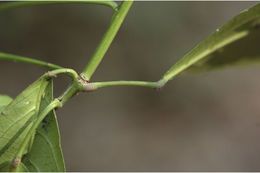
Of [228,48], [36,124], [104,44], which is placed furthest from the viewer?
[228,48]

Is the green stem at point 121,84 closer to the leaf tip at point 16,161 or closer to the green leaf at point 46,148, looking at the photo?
the green leaf at point 46,148

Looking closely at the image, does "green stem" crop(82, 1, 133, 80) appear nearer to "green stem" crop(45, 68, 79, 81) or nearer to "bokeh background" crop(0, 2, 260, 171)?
"green stem" crop(45, 68, 79, 81)

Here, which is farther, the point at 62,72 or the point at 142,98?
the point at 142,98

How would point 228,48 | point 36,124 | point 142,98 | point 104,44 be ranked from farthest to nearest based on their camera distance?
point 142,98, point 228,48, point 104,44, point 36,124

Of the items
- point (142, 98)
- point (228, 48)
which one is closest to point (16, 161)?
point (228, 48)

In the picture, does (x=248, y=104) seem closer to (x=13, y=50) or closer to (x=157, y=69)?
(x=157, y=69)

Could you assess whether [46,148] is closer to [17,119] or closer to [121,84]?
[17,119]

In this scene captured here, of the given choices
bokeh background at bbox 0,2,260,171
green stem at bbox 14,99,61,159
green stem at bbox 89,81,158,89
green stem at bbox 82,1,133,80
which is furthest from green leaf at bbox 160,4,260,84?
bokeh background at bbox 0,2,260,171

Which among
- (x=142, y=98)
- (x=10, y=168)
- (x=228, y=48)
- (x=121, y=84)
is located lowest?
(x=10, y=168)

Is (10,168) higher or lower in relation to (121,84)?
lower
